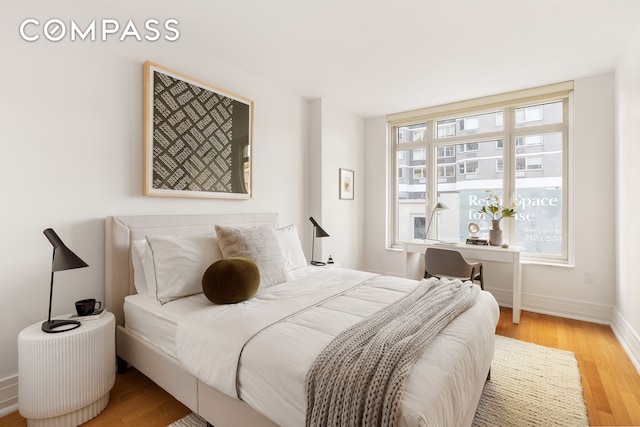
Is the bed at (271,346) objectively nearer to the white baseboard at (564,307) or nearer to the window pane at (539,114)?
the white baseboard at (564,307)

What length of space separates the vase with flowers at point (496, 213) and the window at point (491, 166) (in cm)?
10

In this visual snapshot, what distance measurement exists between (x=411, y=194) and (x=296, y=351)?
368cm

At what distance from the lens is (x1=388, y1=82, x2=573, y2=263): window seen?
11.6ft

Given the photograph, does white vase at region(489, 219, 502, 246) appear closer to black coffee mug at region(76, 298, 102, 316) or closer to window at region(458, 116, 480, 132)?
window at region(458, 116, 480, 132)

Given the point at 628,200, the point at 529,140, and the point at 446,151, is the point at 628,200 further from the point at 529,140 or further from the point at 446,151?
the point at 446,151

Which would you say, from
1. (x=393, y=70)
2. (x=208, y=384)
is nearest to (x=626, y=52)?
(x=393, y=70)

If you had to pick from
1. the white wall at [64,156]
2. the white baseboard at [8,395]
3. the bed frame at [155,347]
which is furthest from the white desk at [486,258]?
the white baseboard at [8,395]

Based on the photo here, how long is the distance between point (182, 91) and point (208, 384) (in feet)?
7.05

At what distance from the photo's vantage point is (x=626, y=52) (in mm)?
2645

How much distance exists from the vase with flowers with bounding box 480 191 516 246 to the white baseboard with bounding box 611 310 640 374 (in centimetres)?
117

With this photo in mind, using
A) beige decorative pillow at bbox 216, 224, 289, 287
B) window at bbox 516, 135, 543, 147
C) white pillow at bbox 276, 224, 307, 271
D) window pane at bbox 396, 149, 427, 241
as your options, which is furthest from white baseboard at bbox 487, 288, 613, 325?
beige decorative pillow at bbox 216, 224, 289, 287

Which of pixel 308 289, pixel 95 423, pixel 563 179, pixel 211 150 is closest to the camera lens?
pixel 95 423

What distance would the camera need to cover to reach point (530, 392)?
6.44 feet

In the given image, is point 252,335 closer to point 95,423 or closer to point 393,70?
point 95,423
